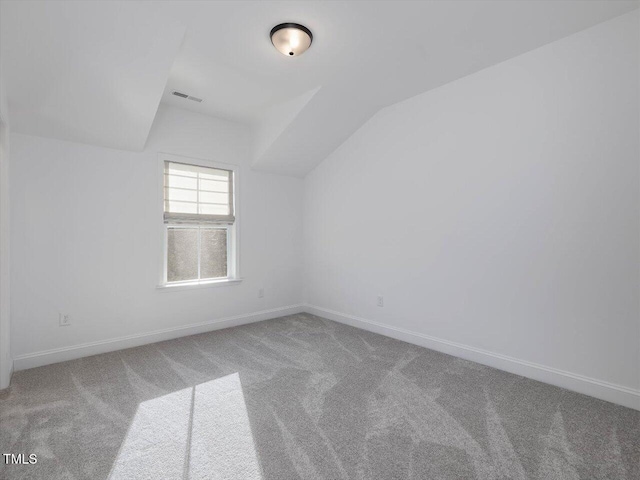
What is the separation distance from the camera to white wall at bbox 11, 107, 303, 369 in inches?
114

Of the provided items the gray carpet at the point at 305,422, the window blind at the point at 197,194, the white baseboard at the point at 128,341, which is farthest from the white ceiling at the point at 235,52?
the gray carpet at the point at 305,422

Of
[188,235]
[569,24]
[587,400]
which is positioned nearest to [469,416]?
[587,400]

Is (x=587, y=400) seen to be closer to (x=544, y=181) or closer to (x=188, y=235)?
(x=544, y=181)

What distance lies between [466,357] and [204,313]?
295cm

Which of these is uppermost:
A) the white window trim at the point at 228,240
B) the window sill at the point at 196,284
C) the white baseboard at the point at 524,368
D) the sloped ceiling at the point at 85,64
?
the sloped ceiling at the point at 85,64

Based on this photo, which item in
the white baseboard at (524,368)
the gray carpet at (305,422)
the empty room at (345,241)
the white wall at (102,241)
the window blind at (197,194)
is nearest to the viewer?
the gray carpet at (305,422)

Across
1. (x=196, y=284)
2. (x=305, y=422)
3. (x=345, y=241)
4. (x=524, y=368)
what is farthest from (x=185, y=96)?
(x=524, y=368)

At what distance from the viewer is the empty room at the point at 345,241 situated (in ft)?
6.26

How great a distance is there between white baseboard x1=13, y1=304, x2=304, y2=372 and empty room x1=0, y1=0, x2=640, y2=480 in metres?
0.02

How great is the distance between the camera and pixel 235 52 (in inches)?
106

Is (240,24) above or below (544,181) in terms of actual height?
above

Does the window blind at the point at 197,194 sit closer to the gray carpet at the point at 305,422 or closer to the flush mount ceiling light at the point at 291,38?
the gray carpet at the point at 305,422

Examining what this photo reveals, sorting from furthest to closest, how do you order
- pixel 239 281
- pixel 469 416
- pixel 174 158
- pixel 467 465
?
pixel 239 281 < pixel 174 158 < pixel 469 416 < pixel 467 465

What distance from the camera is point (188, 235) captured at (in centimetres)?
394
